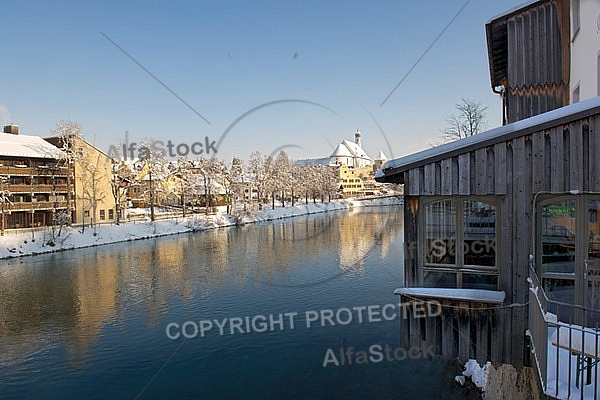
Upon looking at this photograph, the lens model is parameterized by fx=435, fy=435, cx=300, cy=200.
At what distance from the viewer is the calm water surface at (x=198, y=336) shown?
30.6ft

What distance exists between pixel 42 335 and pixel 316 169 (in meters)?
63.2

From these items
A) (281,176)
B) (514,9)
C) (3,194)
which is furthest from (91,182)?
(514,9)

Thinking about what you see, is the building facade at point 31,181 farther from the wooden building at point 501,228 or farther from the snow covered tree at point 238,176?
the wooden building at point 501,228

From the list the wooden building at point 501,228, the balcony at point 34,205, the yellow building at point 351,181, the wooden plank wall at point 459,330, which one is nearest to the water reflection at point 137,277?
the balcony at point 34,205

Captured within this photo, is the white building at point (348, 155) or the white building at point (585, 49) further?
the white building at point (348, 155)

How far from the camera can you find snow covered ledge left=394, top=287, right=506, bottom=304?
6.03 metres

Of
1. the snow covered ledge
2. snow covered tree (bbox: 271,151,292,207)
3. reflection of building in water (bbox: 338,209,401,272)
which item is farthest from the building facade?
the snow covered ledge

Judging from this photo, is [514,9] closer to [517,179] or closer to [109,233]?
[517,179]

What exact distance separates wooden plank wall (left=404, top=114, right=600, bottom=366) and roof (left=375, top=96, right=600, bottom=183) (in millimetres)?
79

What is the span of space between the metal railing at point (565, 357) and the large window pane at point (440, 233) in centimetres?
132

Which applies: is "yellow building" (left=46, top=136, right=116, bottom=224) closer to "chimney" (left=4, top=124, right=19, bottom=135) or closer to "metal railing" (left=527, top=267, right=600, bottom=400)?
"chimney" (left=4, top=124, right=19, bottom=135)

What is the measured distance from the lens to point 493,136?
A: 5.96m

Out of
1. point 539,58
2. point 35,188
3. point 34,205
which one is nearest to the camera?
point 539,58

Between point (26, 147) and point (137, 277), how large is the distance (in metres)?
21.7
